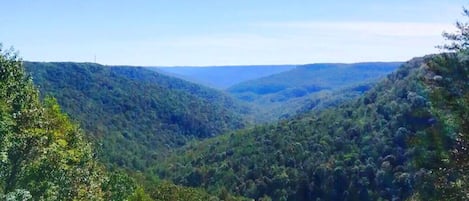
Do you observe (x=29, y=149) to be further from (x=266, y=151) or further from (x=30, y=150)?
(x=266, y=151)

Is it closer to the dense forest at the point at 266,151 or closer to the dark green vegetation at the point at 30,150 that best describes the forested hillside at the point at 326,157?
the dense forest at the point at 266,151

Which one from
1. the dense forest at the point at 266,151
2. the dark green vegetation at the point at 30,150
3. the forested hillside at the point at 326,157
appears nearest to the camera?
the dense forest at the point at 266,151

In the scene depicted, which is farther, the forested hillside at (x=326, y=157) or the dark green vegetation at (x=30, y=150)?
the forested hillside at (x=326, y=157)

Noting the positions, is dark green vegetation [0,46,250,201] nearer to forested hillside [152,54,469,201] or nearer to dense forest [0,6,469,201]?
dense forest [0,6,469,201]

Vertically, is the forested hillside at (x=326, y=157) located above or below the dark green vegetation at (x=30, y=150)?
below

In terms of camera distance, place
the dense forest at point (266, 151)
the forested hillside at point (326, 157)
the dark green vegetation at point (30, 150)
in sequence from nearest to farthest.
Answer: the dense forest at point (266, 151)
the dark green vegetation at point (30, 150)
the forested hillside at point (326, 157)

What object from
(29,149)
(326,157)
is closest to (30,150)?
(29,149)

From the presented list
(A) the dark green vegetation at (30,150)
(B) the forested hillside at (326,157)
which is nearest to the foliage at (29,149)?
(A) the dark green vegetation at (30,150)

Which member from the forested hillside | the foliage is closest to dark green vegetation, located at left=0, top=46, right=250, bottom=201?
the foliage

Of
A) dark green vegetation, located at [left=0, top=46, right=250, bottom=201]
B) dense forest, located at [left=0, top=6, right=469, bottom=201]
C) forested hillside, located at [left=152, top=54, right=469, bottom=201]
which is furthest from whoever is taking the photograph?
forested hillside, located at [left=152, top=54, right=469, bottom=201]

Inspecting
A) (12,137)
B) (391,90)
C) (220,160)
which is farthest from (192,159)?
(12,137)

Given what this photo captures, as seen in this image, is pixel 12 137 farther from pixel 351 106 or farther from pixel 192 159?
pixel 351 106
